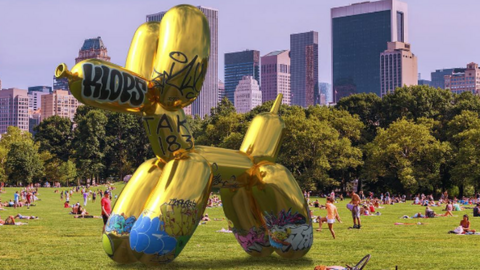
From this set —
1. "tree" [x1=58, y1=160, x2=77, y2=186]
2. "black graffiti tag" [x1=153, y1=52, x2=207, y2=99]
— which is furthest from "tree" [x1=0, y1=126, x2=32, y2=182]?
"black graffiti tag" [x1=153, y1=52, x2=207, y2=99]

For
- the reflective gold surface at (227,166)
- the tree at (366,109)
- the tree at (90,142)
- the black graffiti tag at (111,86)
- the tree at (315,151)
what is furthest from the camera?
the tree at (90,142)

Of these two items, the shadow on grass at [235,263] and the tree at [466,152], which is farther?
the tree at [466,152]

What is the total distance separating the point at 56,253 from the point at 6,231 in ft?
25.6

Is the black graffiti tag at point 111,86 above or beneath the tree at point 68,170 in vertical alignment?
above

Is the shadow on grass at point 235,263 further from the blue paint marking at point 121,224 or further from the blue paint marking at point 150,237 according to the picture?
the blue paint marking at point 150,237

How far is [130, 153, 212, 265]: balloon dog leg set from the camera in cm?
1326

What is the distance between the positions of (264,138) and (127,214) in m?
4.18

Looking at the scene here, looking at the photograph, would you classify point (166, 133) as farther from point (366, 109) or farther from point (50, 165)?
point (50, 165)

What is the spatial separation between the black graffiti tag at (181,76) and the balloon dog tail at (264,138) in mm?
2687

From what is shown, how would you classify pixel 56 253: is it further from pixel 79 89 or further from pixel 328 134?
pixel 328 134

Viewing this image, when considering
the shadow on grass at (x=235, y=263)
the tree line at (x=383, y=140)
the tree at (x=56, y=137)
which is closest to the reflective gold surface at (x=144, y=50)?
the shadow on grass at (x=235, y=263)

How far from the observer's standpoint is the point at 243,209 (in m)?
16.0

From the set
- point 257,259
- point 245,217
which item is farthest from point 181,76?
point 257,259

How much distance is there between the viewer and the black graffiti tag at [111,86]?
41.4 feet
